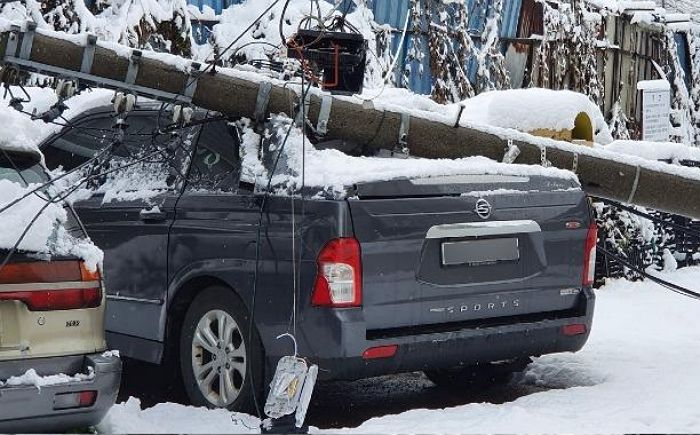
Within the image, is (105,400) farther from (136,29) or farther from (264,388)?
(136,29)

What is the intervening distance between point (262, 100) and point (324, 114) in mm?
390

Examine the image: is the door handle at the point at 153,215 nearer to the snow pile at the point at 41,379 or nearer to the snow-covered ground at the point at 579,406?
the snow-covered ground at the point at 579,406

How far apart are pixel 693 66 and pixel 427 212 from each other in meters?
15.3

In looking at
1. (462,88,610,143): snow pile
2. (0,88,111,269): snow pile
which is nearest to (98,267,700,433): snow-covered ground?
(0,88,111,269): snow pile

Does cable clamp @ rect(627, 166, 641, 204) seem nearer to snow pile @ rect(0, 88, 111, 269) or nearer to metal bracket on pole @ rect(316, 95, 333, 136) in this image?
metal bracket on pole @ rect(316, 95, 333, 136)

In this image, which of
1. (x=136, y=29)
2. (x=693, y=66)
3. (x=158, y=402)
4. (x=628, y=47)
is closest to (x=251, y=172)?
(x=158, y=402)

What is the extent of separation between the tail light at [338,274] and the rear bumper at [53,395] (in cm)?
110

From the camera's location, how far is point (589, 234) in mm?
6703

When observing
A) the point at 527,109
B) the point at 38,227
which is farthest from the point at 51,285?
the point at 527,109

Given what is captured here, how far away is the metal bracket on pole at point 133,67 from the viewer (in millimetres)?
6977

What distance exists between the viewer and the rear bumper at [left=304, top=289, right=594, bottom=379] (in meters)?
5.68

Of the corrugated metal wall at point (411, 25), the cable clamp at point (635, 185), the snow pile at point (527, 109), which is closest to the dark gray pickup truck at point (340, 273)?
the cable clamp at point (635, 185)

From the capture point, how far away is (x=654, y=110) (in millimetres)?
15094

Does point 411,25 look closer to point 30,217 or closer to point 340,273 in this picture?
point 340,273
